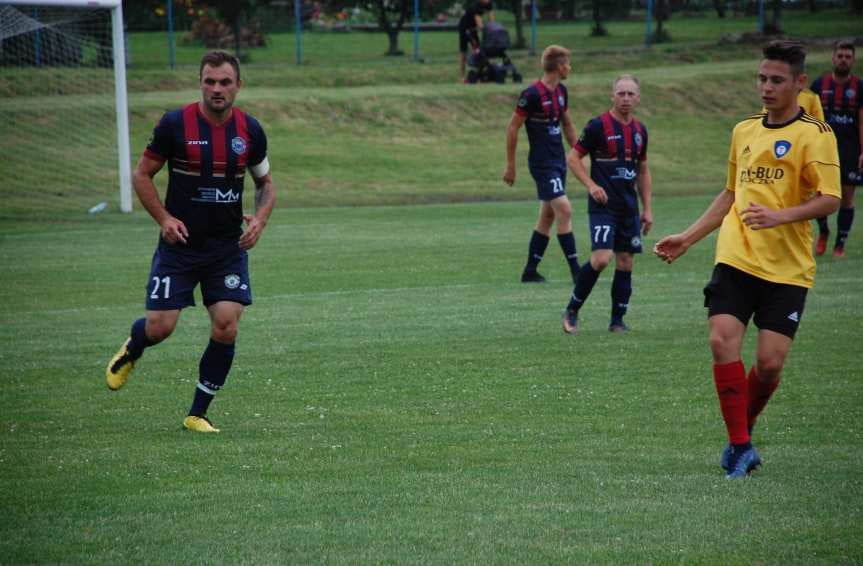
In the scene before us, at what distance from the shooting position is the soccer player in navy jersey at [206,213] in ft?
23.8

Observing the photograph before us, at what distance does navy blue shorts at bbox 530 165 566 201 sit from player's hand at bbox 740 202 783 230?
25.7 feet

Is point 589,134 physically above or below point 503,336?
above

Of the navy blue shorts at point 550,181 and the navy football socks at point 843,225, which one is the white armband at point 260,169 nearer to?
the navy blue shorts at point 550,181

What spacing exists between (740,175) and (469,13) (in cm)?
2760

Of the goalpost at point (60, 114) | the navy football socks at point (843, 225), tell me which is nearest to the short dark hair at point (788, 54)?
the navy football socks at point (843, 225)

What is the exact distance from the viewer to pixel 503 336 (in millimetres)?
10977

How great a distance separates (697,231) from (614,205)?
438 cm

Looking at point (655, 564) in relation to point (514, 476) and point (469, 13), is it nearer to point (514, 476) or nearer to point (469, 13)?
point (514, 476)

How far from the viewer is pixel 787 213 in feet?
20.2

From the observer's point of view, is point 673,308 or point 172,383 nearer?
point 172,383

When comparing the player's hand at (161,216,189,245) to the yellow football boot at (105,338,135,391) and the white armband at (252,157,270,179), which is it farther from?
the yellow football boot at (105,338,135,391)

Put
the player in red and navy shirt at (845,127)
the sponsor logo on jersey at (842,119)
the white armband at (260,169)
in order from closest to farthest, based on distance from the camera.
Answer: the white armband at (260,169), the player in red and navy shirt at (845,127), the sponsor logo on jersey at (842,119)

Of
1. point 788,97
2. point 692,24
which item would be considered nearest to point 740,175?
point 788,97

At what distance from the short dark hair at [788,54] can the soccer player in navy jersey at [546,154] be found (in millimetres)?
7345
